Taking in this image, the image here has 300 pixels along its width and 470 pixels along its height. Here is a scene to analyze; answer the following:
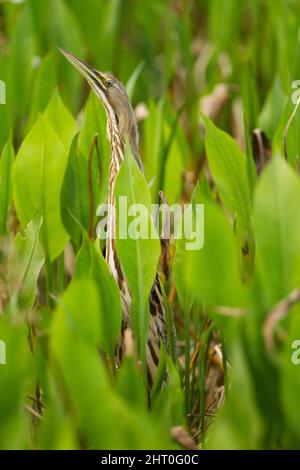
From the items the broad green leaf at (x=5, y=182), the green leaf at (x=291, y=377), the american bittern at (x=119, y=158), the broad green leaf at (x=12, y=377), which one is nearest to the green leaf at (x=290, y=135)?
the american bittern at (x=119, y=158)

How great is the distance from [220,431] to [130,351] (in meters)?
0.24

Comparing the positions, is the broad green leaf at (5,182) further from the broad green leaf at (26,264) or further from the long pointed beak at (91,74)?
the long pointed beak at (91,74)

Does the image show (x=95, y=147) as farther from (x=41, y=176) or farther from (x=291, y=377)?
(x=291, y=377)

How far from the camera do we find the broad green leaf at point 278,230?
1332mm

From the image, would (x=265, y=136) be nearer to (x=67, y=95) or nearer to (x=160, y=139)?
(x=160, y=139)

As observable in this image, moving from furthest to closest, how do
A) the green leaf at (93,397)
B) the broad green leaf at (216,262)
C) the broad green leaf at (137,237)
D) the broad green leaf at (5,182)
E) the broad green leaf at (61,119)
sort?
the broad green leaf at (61,119), the broad green leaf at (5,182), the broad green leaf at (137,237), the broad green leaf at (216,262), the green leaf at (93,397)

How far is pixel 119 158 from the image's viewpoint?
7.00 ft

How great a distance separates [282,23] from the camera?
3.02 meters

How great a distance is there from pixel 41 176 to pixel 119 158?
227mm

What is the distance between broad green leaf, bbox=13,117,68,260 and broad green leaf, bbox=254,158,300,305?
0.70 metres

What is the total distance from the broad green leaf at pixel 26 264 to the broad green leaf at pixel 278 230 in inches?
19.1

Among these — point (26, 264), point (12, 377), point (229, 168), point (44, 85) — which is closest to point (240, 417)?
point (12, 377)

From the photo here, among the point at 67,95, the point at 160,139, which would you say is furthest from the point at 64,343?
the point at 67,95

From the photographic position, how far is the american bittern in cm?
196
